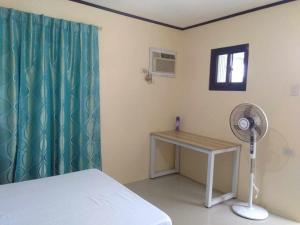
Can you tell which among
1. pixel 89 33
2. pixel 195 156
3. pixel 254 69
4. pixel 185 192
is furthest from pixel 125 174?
pixel 254 69

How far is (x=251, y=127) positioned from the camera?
2488 mm

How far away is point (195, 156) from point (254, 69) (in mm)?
1491

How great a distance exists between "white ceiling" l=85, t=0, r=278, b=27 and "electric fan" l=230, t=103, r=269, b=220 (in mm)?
1149

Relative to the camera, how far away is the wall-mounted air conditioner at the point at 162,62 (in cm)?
338

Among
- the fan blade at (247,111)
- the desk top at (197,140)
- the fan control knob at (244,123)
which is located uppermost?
the fan blade at (247,111)

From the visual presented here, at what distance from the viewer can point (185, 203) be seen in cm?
279

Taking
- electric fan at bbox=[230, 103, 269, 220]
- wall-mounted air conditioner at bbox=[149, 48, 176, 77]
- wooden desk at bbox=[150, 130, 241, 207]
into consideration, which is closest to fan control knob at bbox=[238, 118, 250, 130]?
electric fan at bbox=[230, 103, 269, 220]

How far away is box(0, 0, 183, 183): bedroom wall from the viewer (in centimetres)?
293

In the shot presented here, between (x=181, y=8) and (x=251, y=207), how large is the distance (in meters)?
2.44

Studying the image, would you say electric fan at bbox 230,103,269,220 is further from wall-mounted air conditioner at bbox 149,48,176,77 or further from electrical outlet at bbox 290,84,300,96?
wall-mounted air conditioner at bbox 149,48,176,77

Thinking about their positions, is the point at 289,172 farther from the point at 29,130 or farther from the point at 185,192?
the point at 29,130

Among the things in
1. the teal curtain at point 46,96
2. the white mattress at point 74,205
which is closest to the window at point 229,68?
the teal curtain at point 46,96

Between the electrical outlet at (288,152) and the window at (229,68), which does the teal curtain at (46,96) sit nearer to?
the window at (229,68)

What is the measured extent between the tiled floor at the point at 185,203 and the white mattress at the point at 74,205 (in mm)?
931
